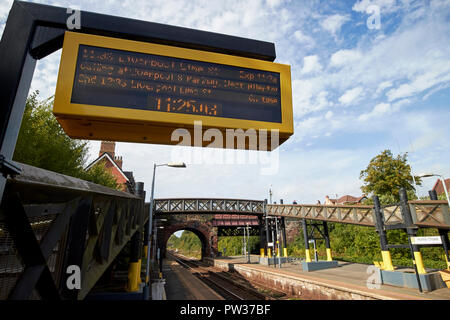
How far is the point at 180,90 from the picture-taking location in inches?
137

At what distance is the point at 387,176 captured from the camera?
30.0 metres

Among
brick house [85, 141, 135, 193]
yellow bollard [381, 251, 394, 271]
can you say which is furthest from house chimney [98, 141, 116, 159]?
yellow bollard [381, 251, 394, 271]

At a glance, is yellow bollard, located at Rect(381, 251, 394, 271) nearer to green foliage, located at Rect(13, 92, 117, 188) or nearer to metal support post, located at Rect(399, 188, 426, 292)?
metal support post, located at Rect(399, 188, 426, 292)

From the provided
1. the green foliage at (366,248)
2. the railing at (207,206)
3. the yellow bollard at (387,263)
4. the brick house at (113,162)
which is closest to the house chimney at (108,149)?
the brick house at (113,162)

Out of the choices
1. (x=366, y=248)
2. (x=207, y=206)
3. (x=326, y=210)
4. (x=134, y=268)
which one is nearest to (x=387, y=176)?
(x=366, y=248)

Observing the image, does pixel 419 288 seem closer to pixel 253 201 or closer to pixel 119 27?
pixel 119 27

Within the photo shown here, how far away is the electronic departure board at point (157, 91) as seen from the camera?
3.06m

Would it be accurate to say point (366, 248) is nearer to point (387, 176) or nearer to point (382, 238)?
point (387, 176)

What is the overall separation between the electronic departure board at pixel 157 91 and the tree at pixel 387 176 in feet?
104

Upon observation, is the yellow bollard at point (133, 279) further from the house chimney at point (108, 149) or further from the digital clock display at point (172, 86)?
the house chimney at point (108, 149)

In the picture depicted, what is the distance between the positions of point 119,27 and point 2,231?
9.61 ft

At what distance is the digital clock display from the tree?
31.7 meters
